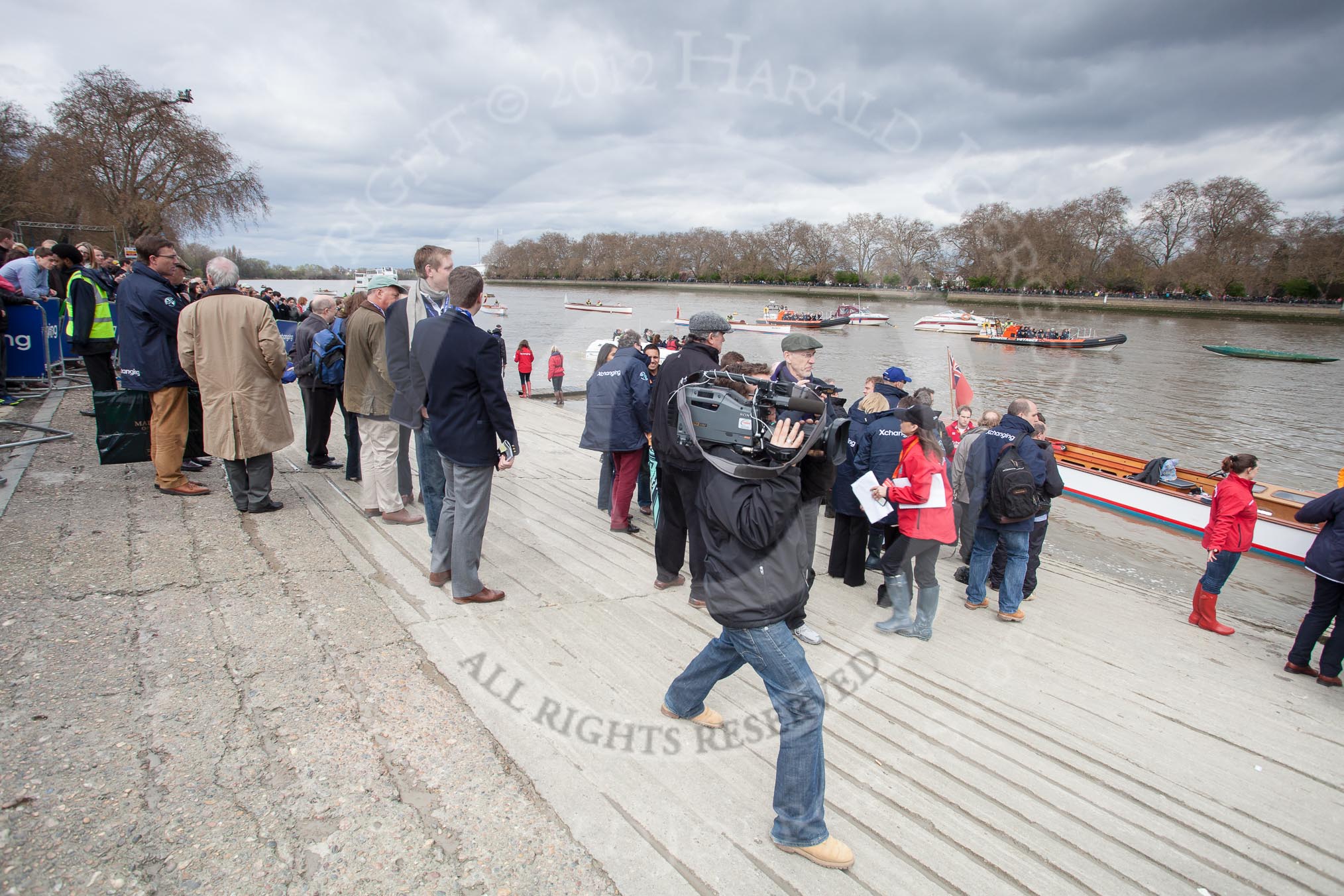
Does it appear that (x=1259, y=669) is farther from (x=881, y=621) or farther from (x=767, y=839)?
(x=767, y=839)

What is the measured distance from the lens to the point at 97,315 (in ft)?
19.2

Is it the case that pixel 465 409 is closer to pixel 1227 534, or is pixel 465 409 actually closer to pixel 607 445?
pixel 607 445

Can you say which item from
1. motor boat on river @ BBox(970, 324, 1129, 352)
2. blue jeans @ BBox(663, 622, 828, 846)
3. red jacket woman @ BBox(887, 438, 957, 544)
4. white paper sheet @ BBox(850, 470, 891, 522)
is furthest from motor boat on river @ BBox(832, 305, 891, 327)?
blue jeans @ BBox(663, 622, 828, 846)

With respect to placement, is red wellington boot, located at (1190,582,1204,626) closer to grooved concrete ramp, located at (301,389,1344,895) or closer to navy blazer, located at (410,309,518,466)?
grooved concrete ramp, located at (301,389,1344,895)

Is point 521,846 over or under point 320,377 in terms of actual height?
under

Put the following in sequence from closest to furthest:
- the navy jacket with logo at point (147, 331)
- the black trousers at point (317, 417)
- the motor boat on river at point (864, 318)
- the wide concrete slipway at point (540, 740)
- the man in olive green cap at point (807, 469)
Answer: the wide concrete slipway at point (540, 740), the man in olive green cap at point (807, 469), the navy jacket with logo at point (147, 331), the black trousers at point (317, 417), the motor boat on river at point (864, 318)

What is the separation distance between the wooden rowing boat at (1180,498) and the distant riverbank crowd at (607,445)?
14.3 ft

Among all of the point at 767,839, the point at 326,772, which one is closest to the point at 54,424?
the point at 326,772

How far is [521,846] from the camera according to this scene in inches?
85.1

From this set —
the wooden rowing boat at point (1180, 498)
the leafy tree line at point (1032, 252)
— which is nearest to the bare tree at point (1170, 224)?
the leafy tree line at point (1032, 252)

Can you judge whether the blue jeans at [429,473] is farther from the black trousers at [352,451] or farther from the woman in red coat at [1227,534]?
the woman in red coat at [1227,534]

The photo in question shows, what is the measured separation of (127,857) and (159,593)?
75.7 inches

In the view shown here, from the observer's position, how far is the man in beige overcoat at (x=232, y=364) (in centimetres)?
447

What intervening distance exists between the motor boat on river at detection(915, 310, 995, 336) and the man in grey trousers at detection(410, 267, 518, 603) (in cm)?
5188
